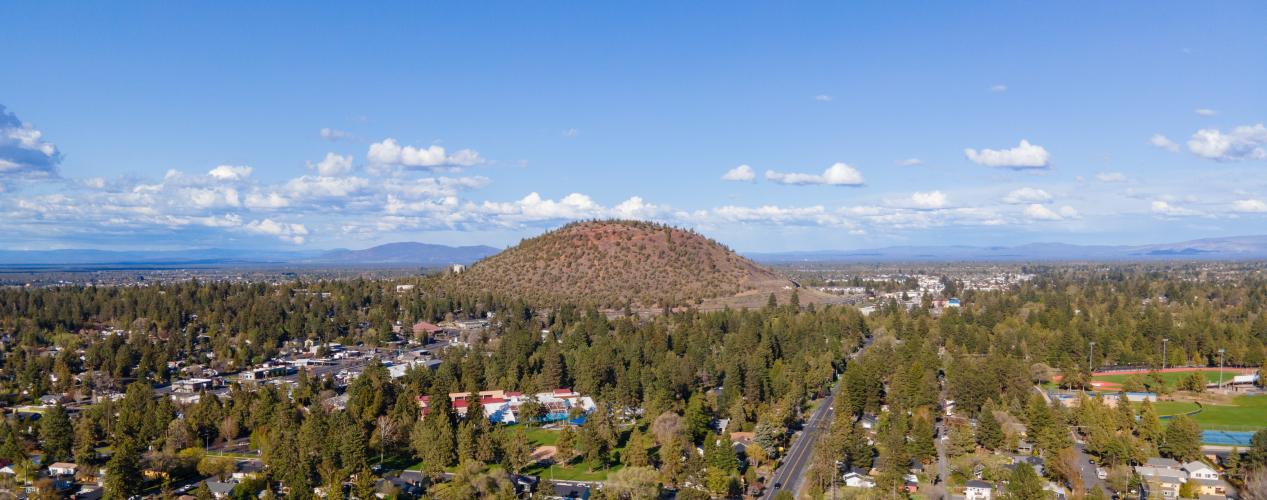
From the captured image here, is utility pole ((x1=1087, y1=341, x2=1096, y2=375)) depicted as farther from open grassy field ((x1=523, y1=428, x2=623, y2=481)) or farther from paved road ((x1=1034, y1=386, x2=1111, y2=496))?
open grassy field ((x1=523, y1=428, x2=623, y2=481))

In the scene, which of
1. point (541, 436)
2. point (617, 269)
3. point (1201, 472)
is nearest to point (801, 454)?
point (541, 436)

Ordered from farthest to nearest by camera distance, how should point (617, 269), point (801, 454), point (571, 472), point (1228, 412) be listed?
point (617, 269)
point (1228, 412)
point (801, 454)
point (571, 472)

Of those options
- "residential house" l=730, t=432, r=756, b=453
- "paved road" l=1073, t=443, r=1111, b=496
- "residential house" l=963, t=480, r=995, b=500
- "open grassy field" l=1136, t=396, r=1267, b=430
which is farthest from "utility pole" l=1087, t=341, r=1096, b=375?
"residential house" l=963, t=480, r=995, b=500

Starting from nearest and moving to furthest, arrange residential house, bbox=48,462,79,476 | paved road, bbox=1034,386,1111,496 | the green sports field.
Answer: paved road, bbox=1034,386,1111,496
residential house, bbox=48,462,79,476
the green sports field

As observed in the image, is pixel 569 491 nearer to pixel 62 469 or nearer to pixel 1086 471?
pixel 1086 471

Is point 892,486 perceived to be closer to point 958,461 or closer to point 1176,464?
point 958,461

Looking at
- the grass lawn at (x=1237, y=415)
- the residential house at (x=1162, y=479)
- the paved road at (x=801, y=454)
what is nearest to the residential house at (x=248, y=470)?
the paved road at (x=801, y=454)

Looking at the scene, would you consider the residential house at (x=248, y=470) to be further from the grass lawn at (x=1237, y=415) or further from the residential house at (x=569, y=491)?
the grass lawn at (x=1237, y=415)
